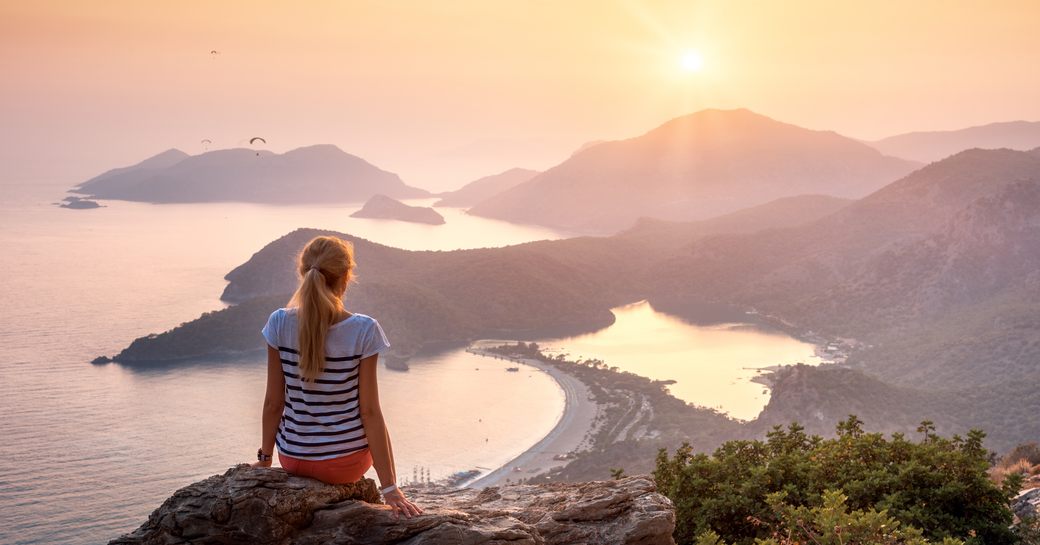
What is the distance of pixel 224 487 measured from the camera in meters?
7.28

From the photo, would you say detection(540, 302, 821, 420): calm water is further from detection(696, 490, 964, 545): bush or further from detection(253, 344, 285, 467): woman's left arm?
detection(253, 344, 285, 467): woman's left arm

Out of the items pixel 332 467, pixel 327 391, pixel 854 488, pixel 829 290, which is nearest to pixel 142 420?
pixel 854 488

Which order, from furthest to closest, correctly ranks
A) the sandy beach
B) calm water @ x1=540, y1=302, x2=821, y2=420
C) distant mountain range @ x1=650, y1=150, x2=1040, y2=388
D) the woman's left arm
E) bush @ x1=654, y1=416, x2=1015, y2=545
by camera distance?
1. distant mountain range @ x1=650, y1=150, x2=1040, y2=388
2. calm water @ x1=540, y1=302, x2=821, y2=420
3. the sandy beach
4. bush @ x1=654, y1=416, x2=1015, y2=545
5. the woman's left arm

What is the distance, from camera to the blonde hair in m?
6.63

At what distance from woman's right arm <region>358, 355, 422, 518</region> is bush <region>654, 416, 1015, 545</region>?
21.6 feet

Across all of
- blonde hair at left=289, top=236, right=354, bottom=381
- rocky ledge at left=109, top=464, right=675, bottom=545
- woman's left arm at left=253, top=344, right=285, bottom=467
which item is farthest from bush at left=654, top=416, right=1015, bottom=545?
blonde hair at left=289, top=236, right=354, bottom=381

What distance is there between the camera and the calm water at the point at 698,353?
10331cm

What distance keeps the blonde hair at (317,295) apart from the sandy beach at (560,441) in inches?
2382

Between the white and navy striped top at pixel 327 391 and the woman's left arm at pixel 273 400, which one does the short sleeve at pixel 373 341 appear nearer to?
the white and navy striped top at pixel 327 391

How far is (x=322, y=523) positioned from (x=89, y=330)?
147861 millimetres

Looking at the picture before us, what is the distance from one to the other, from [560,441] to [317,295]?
262 feet

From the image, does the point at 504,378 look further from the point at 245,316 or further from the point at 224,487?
the point at 224,487

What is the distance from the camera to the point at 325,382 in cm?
688

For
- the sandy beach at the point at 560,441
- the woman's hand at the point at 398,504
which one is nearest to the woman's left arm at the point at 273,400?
the woman's hand at the point at 398,504
